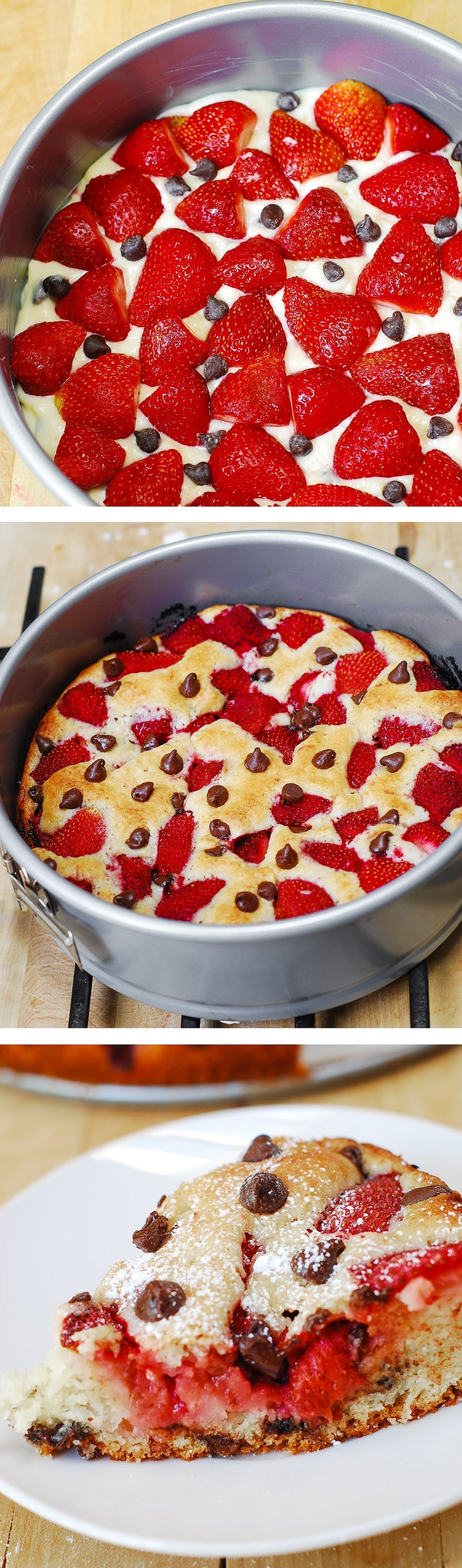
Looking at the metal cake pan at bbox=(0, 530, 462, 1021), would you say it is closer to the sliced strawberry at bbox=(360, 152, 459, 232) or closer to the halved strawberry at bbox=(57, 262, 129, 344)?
the halved strawberry at bbox=(57, 262, 129, 344)

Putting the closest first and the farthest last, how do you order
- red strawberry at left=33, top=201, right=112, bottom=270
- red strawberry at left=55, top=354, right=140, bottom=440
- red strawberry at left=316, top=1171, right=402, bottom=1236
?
red strawberry at left=316, top=1171, right=402, bottom=1236 < red strawberry at left=55, top=354, right=140, bottom=440 < red strawberry at left=33, top=201, right=112, bottom=270

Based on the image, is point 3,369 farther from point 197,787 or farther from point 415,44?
point 415,44

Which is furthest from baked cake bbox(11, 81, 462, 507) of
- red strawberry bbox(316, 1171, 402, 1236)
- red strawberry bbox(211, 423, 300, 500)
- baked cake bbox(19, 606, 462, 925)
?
red strawberry bbox(316, 1171, 402, 1236)

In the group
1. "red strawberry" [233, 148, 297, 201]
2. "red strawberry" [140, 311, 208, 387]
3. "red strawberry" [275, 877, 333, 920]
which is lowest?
"red strawberry" [275, 877, 333, 920]

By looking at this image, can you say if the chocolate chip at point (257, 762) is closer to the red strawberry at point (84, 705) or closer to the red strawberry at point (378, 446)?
the red strawberry at point (84, 705)

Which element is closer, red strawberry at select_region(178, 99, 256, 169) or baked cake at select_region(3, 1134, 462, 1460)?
baked cake at select_region(3, 1134, 462, 1460)

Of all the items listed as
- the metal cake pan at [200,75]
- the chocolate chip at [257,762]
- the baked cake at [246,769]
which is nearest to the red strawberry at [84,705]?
the baked cake at [246,769]

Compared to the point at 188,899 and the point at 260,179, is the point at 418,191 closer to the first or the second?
the point at 260,179
